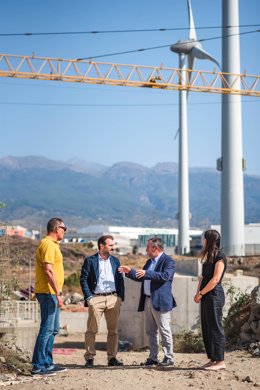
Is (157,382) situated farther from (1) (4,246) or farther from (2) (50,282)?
(1) (4,246)

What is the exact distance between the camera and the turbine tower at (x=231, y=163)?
49.3 m

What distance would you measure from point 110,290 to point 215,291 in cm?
156

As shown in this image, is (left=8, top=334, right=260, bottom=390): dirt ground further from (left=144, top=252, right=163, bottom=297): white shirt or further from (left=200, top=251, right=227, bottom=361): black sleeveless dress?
(left=144, top=252, right=163, bottom=297): white shirt

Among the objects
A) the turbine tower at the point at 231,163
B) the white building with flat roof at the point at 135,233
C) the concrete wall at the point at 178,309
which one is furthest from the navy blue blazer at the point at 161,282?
the white building with flat roof at the point at 135,233

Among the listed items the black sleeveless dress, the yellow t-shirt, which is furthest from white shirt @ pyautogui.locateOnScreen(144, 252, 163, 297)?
the yellow t-shirt

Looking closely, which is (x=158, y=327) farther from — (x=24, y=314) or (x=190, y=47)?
(x=190, y=47)

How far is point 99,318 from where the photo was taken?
10.9m

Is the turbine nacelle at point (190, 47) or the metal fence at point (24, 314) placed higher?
the turbine nacelle at point (190, 47)

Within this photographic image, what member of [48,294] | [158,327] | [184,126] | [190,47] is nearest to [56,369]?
[48,294]

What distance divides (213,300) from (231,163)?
39.9 meters

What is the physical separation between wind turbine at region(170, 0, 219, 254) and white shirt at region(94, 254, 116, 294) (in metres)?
51.3

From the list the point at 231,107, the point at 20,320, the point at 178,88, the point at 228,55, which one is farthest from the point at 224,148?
the point at 20,320

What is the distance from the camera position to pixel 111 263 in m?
11.0

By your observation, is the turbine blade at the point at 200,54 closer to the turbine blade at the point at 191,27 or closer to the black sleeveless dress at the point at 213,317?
the turbine blade at the point at 191,27
